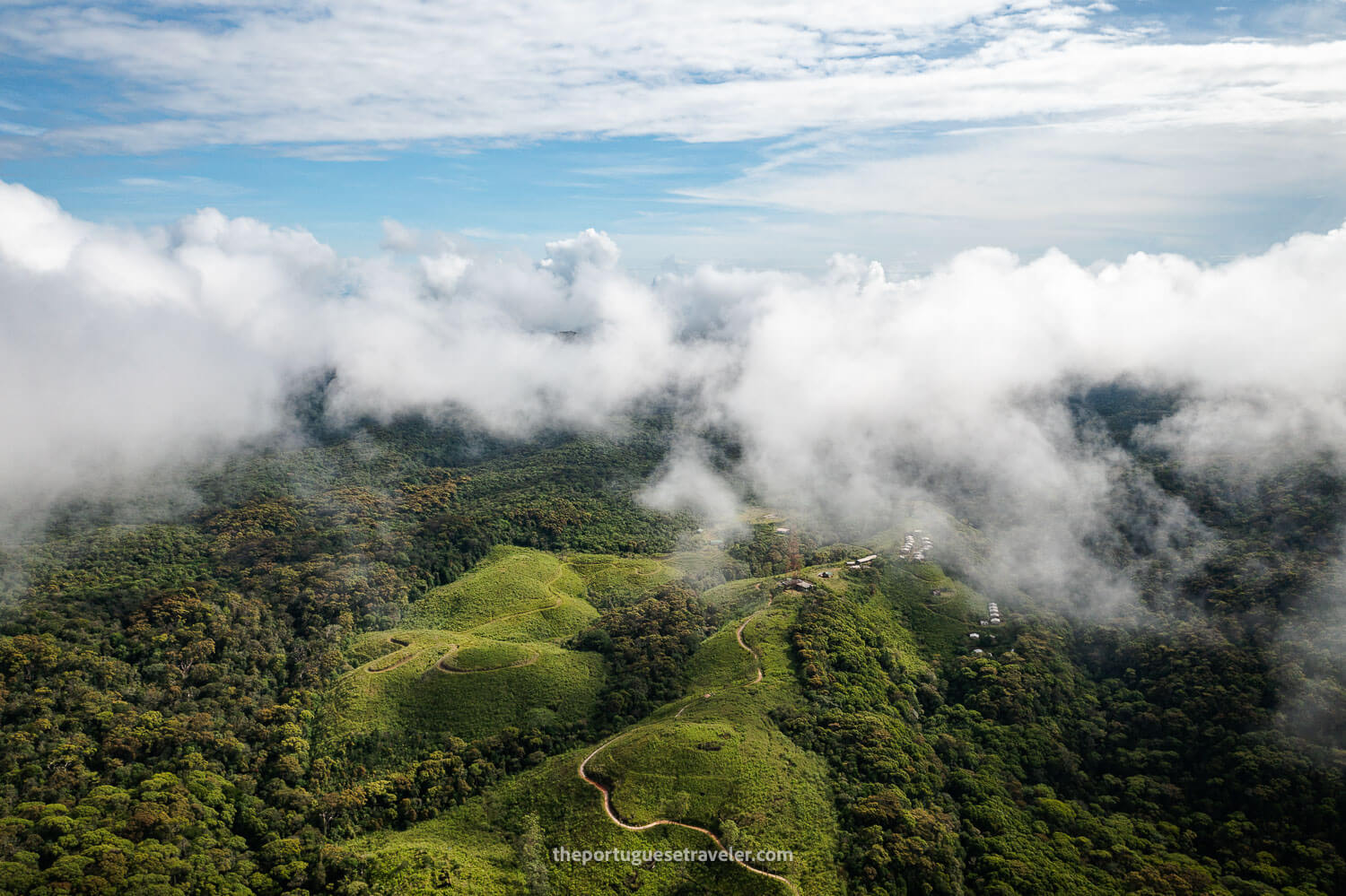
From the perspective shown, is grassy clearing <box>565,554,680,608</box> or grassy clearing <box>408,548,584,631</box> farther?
grassy clearing <box>565,554,680,608</box>

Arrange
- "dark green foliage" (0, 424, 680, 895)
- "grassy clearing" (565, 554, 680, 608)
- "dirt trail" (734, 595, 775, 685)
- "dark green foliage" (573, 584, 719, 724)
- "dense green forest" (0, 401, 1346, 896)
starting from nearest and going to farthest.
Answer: "dark green foliage" (0, 424, 680, 895)
"dense green forest" (0, 401, 1346, 896)
"dirt trail" (734, 595, 775, 685)
"dark green foliage" (573, 584, 719, 724)
"grassy clearing" (565, 554, 680, 608)

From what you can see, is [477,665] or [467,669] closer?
[467,669]

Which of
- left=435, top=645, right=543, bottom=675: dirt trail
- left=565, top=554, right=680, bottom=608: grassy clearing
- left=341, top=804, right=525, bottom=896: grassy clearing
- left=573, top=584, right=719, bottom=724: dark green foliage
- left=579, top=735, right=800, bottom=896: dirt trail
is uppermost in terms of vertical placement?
left=579, top=735, right=800, bottom=896: dirt trail

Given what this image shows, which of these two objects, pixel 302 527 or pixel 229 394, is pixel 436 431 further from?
pixel 302 527

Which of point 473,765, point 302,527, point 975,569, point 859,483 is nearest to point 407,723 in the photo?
point 473,765

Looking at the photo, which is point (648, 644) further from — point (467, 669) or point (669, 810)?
point (669, 810)

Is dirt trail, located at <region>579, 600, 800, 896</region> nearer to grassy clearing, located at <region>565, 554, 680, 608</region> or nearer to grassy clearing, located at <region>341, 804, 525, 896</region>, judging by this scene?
grassy clearing, located at <region>341, 804, 525, 896</region>

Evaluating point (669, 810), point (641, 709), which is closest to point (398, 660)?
point (641, 709)

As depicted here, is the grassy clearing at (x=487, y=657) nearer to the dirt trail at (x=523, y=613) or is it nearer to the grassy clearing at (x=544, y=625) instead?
the grassy clearing at (x=544, y=625)

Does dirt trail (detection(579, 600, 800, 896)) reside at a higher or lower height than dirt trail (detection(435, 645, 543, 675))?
higher

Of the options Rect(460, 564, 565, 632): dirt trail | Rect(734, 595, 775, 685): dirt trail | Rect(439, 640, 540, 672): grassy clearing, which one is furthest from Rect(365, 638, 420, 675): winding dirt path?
Rect(734, 595, 775, 685): dirt trail

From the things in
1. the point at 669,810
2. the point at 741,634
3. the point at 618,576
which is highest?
the point at 669,810
